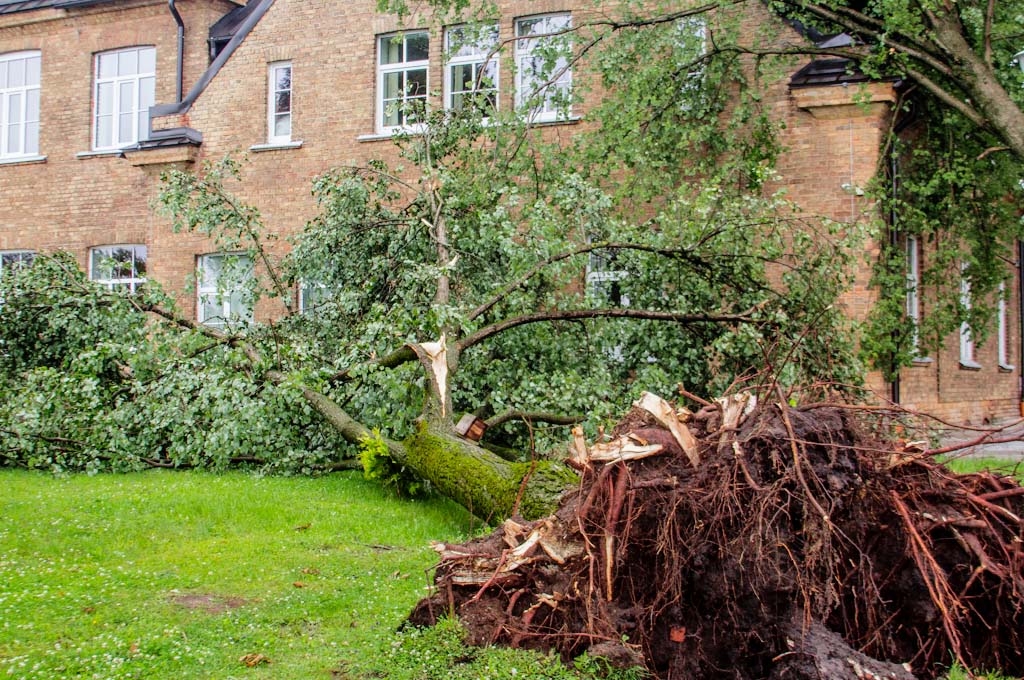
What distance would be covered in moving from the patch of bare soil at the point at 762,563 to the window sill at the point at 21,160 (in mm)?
19068

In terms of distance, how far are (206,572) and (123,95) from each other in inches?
660

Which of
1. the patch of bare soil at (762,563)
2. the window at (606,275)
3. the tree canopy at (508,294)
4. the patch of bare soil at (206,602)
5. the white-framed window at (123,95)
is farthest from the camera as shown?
the white-framed window at (123,95)

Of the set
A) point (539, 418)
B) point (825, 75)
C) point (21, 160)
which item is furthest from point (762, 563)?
point (21, 160)

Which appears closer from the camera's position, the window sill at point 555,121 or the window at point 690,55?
the window at point 690,55

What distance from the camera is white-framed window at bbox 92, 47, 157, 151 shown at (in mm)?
20766

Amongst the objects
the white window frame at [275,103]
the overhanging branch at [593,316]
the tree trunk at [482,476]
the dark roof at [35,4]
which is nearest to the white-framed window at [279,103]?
the white window frame at [275,103]

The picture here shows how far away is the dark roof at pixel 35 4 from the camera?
2083 cm

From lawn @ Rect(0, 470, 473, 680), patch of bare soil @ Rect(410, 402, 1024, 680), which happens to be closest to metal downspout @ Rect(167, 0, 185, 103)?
lawn @ Rect(0, 470, 473, 680)

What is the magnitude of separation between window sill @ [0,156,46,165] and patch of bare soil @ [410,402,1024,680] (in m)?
19.1

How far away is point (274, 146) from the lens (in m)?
18.4

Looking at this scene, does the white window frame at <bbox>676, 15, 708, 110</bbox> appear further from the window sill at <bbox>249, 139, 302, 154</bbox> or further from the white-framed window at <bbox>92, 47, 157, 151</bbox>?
the white-framed window at <bbox>92, 47, 157, 151</bbox>

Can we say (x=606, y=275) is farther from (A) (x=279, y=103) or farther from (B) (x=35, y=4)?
(B) (x=35, y=4)

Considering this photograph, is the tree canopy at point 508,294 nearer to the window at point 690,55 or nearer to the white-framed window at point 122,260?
the window at point 690,55

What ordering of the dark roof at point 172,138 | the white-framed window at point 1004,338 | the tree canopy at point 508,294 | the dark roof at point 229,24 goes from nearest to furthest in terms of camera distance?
1. the tree canopy at point 508,294
2. the dark roof at point 172,138
3. the dark roof at point 229,24
4. the white-framed window at point 1004,338
